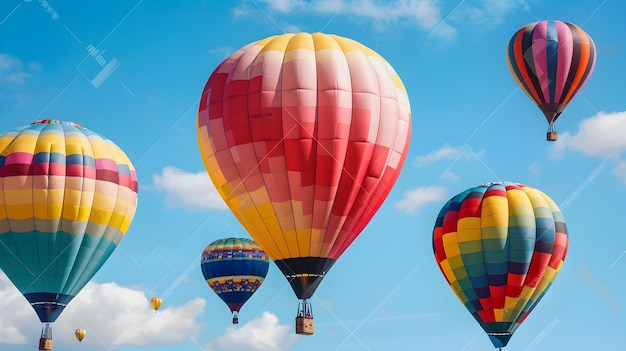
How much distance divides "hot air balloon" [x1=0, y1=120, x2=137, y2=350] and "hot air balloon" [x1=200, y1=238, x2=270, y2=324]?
12.7 metres

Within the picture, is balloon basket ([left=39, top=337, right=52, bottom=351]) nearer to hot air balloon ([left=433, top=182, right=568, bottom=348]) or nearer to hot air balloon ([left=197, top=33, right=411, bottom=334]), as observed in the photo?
hot air balloon ([left=197, top=33, right=411, bottom=334])

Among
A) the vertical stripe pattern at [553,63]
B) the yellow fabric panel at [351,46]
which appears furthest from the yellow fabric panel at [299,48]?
the vertical stripe pattern at [553,63]

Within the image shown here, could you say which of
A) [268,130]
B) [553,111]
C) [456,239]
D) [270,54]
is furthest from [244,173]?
[553,111]

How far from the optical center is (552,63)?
129ft

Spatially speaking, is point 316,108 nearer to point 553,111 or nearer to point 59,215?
point 59,215

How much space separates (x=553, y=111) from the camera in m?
40.0

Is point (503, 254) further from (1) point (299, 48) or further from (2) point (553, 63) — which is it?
(1) point (299, 48)

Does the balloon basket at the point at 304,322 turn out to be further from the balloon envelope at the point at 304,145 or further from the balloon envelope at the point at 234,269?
the balloon envelope at the point at 234,269

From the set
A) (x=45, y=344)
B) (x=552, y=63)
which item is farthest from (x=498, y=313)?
(x=45, y=344)

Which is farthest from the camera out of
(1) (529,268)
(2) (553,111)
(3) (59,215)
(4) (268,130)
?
(2) (553,111)

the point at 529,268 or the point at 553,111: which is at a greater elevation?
the point at 553,111

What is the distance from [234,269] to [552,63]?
1746 centimetres

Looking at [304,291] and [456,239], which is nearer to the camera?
[304,291]

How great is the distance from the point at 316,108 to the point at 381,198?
10.9 ft
